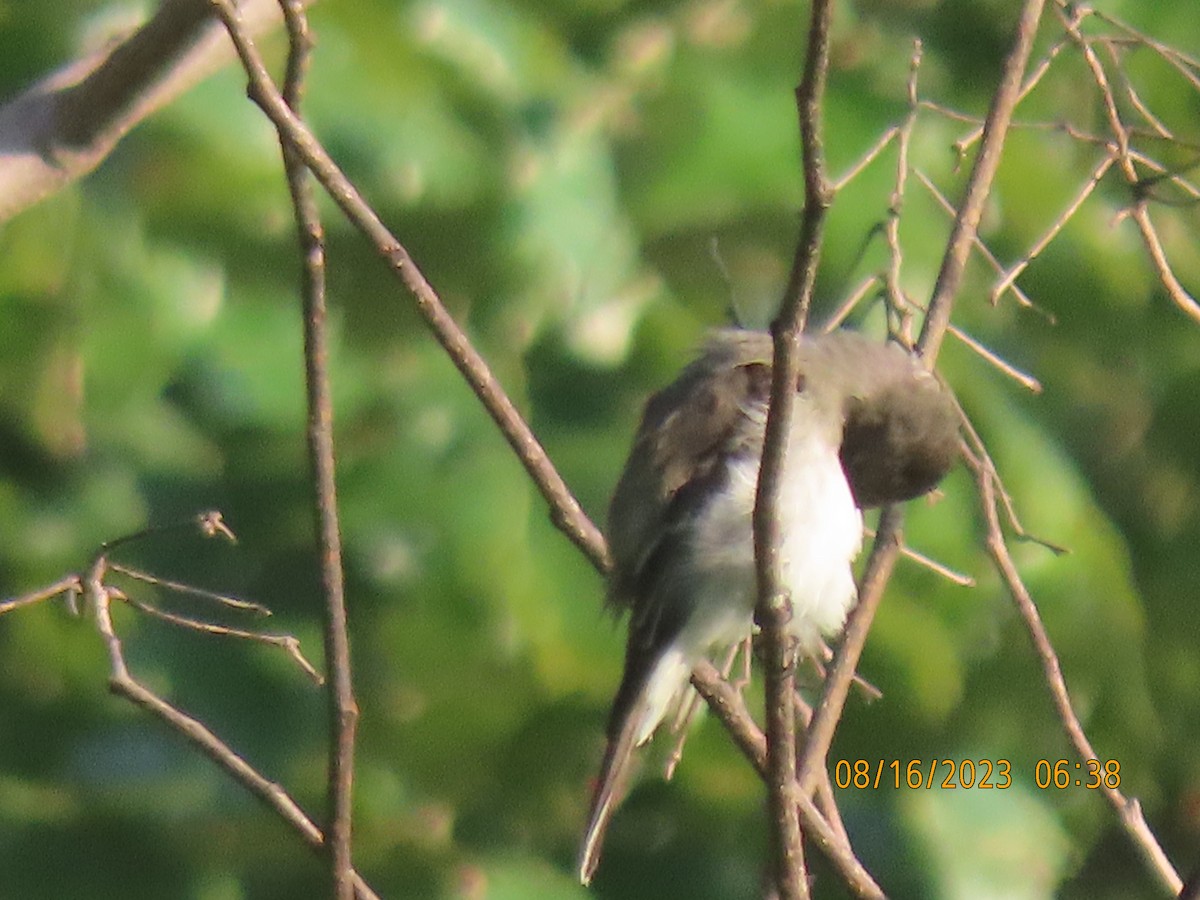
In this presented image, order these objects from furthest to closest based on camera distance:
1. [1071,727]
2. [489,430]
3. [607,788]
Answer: [489,430], [607,788], [1071,727]

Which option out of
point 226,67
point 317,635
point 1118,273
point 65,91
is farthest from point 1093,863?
point 65,91

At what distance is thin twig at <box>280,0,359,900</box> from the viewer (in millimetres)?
2184

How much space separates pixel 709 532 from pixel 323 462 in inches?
47.9

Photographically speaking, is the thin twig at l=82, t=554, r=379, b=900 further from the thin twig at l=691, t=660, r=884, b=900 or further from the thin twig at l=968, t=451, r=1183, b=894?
the thin twig at l=968, t=451, r=1183, b=894

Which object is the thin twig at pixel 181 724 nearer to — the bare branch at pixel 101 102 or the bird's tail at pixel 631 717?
the bird's tail at pixel 631 717

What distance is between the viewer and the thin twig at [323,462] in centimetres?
218

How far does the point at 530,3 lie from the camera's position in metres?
4.18

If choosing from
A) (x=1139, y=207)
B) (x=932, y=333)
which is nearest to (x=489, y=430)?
(x=932, y=333)

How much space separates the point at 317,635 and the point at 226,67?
3.87 ft
